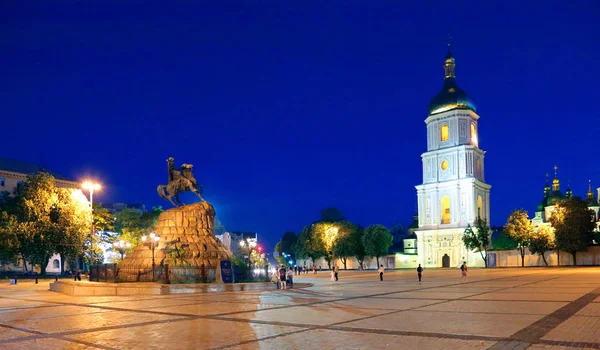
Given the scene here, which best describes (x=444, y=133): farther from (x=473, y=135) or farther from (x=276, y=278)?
(x=276, y=278)

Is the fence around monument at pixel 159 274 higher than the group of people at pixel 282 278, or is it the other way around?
the fence around monument at pixel 159 274

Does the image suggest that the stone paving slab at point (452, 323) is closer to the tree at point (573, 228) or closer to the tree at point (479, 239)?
the tree at point (573, 228)

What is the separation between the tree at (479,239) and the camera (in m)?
76.2

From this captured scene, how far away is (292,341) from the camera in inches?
441

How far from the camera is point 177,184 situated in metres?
33.2

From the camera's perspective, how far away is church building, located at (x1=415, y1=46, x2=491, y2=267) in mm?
82562

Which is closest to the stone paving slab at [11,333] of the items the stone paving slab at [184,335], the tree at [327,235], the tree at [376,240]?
the stone paving slab at [184,335]

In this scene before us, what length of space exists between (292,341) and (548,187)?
11187cm

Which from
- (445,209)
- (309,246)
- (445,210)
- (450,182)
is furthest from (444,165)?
(309,246)

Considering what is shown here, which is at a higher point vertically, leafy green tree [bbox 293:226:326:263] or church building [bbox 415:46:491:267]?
church building [bbox 415:46:491:267]

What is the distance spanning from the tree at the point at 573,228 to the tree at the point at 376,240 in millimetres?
24557

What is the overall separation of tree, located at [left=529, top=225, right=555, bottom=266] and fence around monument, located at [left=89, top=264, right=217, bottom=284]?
50.4 m

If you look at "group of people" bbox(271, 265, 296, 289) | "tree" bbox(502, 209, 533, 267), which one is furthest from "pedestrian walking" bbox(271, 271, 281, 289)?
"tree" bbox(502, 209, 533, 267)

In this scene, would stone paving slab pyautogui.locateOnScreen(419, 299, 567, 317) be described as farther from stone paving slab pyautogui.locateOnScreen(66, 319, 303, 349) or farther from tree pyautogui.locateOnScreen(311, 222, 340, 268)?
tree pyautogui.locateOnScreen(311, 222, 340, 268)
